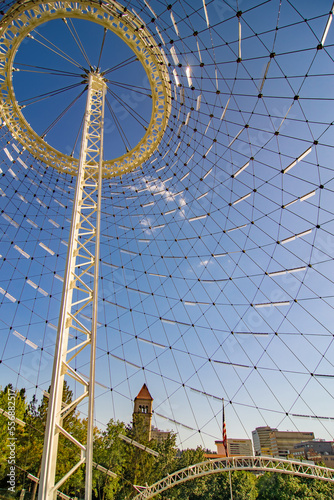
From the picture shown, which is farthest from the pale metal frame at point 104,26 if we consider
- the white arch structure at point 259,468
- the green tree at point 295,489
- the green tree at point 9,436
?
the green tree at point 295,489

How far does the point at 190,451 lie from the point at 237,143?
65.9 metres

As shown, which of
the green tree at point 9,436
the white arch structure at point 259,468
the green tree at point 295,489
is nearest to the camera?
the green tree at point 9,436

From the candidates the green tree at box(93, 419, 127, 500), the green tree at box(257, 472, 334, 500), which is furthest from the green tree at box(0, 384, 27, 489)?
the green tree at box(257, 472, 334, 500)

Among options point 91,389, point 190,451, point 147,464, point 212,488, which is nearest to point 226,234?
point 91,389

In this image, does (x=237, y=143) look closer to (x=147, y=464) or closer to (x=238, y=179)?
(x=238, y=179)

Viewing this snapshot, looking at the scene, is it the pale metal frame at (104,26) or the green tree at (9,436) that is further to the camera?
the green tree at (9,436)

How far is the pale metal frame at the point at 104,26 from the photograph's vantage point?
20578mm

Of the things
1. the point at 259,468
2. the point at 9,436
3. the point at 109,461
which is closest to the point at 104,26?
the point at 9,436

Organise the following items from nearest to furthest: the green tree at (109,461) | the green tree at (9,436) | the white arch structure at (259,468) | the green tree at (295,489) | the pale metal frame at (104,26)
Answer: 1. the pale metal frame at (104,26)
2. the green tree at (9,436)
3. the white arch structure at (259,468)
4. the green tree at (109,461)
5. the green tree at (295,489)

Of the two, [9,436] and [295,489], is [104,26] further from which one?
[295,489]

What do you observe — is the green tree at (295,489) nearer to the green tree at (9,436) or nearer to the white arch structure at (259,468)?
the white arch structure at (259,468)

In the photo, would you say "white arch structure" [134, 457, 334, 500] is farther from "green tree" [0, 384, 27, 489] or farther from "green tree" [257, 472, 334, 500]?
"green tree" [0, 384, 27, 489]

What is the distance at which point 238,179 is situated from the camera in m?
25.1

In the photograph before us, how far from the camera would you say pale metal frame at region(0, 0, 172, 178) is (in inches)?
810
